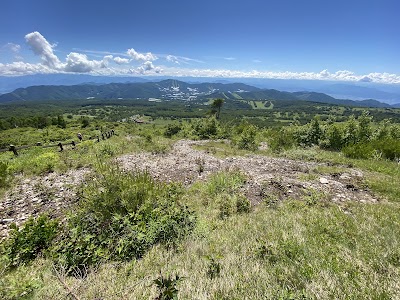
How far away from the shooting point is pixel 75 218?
5.80 meters

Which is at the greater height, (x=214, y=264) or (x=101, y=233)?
(x=214, y=264)

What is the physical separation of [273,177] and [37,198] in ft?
34.4

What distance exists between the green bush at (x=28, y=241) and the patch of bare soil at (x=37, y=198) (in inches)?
84.1

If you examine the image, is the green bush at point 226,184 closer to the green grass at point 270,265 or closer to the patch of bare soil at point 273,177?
the patch of bare soil at point 273,177

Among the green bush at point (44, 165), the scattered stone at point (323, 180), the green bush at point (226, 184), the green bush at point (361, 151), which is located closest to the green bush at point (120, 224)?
the green bush at point (226, 184)

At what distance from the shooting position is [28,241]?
5281mm

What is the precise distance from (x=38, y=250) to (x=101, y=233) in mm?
1571

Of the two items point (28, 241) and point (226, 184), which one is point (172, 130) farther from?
point (28, 241)

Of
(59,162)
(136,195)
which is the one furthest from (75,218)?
(59,162)

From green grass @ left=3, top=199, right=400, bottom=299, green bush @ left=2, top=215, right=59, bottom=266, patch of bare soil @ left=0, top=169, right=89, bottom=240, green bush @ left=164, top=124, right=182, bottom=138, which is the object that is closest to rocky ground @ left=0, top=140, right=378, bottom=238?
patch of bare soil @ left=0, top=169, right=89, bottom=240

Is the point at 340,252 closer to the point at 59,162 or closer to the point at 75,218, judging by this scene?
the point at 75,218

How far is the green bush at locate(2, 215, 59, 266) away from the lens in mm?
5016

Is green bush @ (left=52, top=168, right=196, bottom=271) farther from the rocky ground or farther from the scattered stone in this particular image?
the scattered stone

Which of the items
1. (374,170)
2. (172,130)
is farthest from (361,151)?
(172,130)
